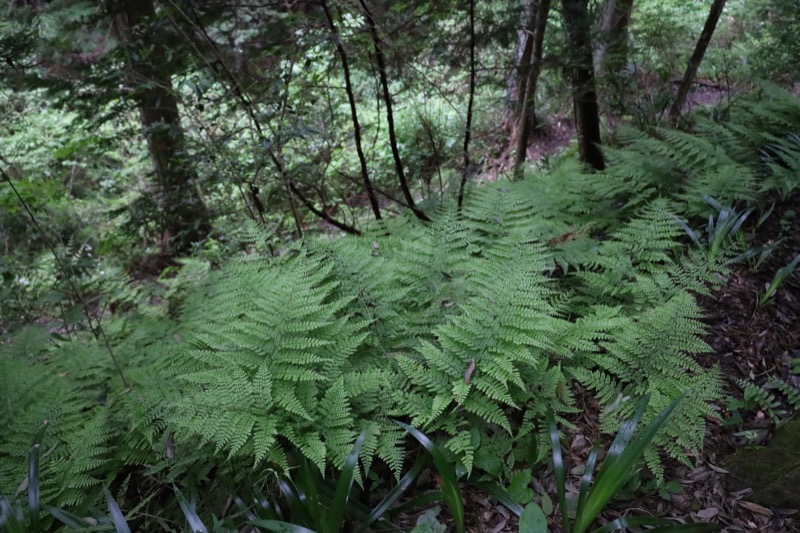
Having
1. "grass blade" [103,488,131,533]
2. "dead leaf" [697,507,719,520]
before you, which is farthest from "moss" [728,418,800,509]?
"grass blade" [103,488,131,533]

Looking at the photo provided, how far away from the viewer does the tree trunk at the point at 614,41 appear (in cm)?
442

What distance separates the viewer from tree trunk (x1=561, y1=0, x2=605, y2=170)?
12.9 ft

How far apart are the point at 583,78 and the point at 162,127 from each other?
12.5ft

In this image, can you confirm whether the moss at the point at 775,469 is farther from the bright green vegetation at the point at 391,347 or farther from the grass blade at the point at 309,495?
the grass blade at the point at 309,495

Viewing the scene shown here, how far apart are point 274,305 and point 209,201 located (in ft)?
17.5

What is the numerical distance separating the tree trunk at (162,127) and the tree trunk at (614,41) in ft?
12.8

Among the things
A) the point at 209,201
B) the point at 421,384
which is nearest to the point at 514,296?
the point at 421,384

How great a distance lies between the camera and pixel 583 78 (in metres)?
4.40

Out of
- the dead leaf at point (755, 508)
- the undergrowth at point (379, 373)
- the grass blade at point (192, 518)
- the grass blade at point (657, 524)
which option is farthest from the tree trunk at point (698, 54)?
the grass blade at point (192, 518)

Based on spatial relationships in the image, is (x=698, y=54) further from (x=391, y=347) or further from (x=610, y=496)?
(x=610, y=496)

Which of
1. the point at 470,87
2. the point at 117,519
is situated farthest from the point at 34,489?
the point at 470,87

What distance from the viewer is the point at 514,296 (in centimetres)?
216

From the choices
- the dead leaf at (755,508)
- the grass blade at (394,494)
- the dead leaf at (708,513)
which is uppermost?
the grass blade at (394,494)

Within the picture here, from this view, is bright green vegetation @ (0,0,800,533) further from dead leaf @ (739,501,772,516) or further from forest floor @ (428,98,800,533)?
dead leaf @ (739,501,772,516)
